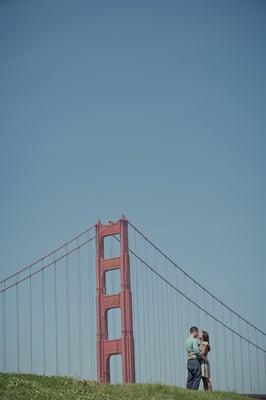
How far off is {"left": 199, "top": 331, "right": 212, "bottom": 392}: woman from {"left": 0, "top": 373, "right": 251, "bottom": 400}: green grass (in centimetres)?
66

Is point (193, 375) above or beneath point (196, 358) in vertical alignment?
beneath

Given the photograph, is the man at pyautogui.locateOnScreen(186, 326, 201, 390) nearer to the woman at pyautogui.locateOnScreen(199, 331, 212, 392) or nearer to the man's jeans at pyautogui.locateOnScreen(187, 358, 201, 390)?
the man's jeans at pyautogui.locateOnScreen(187, 358, 201, 390)

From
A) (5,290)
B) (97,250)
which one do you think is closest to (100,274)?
(97,250)

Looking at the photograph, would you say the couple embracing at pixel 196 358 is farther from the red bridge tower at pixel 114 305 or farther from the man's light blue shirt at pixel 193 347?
the red bridge tower at pixel 114 305

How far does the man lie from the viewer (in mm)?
14344

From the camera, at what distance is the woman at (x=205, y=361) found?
47.6 ft

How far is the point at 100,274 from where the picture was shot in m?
31.9

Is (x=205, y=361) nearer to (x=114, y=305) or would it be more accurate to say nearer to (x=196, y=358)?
(x=196, y=358)

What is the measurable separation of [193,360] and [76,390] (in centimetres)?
262

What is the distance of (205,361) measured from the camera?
14500 mm

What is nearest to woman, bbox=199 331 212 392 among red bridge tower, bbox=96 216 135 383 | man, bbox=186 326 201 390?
man, bbox=186 326 201 390

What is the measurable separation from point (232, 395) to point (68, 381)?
2.98 meters

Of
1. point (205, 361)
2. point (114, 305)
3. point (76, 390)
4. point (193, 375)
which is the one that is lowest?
point (76, 390)

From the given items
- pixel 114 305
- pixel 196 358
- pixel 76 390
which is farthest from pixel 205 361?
pixel 114 305
